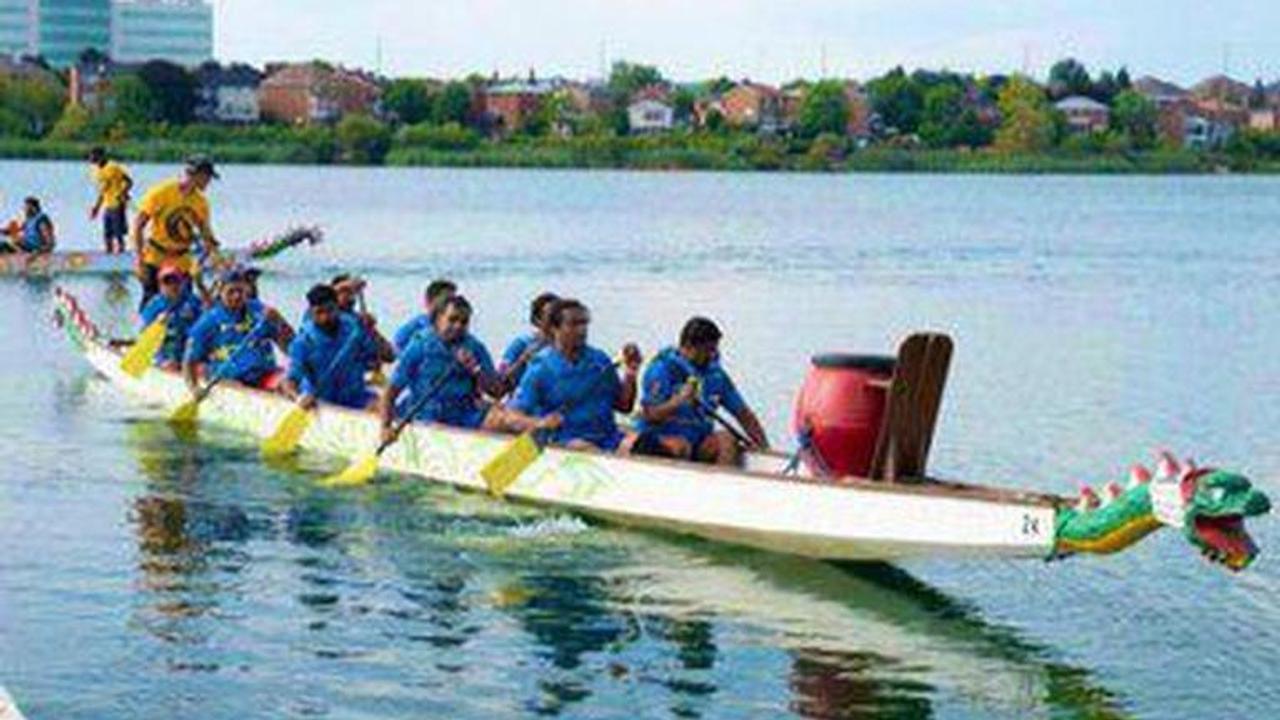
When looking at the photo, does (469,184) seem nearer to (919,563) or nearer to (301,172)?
(301,172)

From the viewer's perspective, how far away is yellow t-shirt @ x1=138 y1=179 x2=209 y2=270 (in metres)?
29.8

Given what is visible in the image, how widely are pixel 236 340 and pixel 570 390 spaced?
6.15 meters

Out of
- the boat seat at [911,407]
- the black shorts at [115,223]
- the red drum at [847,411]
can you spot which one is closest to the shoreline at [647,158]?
the black shorts at [115,223]

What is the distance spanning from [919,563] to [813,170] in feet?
544

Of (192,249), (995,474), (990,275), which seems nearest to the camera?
(995,474)

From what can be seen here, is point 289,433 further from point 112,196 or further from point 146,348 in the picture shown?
point 112,196

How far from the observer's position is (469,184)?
130 m

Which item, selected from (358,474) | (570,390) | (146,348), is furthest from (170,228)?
(570,390)

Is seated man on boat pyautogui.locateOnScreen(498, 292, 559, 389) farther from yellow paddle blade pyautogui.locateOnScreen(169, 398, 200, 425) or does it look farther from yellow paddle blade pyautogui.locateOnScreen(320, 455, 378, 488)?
yellow paddle blade pyautogui.locateOnScreen(169, 398, 200, 425)

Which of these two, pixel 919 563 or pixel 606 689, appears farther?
pixel 919 563

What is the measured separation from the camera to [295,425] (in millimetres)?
21984

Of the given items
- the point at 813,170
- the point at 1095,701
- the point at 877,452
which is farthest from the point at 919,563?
the point at 813,170

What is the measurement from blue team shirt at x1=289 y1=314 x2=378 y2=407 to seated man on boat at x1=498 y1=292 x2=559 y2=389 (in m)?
1.65

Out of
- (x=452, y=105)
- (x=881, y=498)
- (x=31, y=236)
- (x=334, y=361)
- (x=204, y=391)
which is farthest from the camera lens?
(x=452, y=105)
